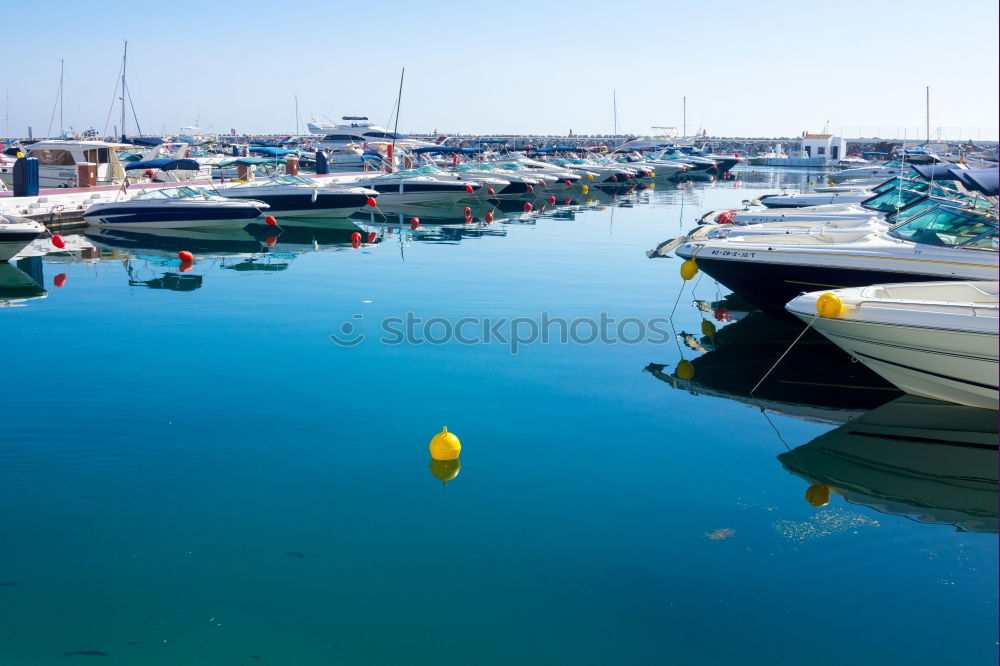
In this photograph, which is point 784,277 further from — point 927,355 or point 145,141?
point 145,141

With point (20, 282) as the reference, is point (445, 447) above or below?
below

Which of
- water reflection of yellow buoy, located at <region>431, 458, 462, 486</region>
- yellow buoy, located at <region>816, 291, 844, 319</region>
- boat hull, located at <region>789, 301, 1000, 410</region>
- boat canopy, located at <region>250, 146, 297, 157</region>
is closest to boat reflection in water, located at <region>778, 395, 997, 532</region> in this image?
boat hull, located at <region>789, 301, 1000, 410</region>

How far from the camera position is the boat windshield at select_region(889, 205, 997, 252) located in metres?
12.2

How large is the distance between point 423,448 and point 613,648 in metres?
3.90

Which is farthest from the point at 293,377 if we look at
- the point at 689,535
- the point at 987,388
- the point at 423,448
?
the point at 987,388

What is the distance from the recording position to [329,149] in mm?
63938

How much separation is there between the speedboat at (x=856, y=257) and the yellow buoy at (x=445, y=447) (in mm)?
6294

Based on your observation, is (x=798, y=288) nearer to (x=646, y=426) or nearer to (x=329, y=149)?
(x=646, y=426)

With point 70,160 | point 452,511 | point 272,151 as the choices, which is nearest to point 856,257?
point 452,511

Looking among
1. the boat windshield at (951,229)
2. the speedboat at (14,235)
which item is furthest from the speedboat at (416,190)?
the boat windshield at (951,229)

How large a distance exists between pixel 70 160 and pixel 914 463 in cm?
3368

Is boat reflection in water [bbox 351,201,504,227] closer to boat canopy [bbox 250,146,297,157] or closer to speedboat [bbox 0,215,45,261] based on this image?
speedboat [bbox 0,215,45,261]

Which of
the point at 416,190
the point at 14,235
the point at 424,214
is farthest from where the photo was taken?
the point at 416,190

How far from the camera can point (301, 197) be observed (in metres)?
30.0
